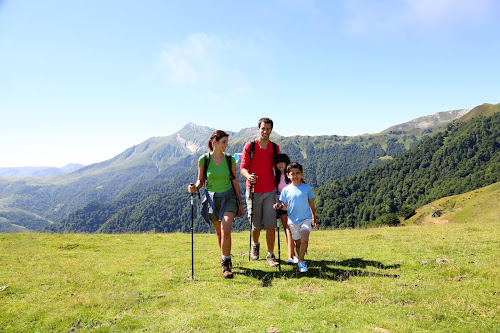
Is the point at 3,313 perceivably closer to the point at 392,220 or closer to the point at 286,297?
the point at 286,297

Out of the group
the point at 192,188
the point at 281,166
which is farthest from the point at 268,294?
the point at 281,166

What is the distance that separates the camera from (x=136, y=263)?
364 inches

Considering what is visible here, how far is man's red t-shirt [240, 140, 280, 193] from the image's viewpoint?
302 inches

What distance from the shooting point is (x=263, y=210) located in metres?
7.77

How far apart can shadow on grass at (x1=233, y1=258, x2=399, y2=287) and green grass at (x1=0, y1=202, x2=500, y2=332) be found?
28mm

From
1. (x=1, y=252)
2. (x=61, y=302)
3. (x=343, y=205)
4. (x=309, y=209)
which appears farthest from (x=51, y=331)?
(x=343, y=205)

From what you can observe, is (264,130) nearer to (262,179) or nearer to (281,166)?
(281,166)

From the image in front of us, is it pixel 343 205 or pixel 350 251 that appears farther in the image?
pixel 343 205

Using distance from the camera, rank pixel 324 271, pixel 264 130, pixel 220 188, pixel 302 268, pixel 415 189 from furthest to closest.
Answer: pixel 415 189 → pixel 264 130 → pixel 220 188 → pixel 324 271 → pixel 302 268

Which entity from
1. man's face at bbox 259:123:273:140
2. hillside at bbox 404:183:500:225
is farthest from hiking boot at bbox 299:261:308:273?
hillside at bbox 404:183:500:225

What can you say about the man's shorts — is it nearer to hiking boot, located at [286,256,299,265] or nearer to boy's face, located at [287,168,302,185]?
boy's face, located at [287,168,302,185]

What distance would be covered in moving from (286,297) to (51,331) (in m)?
4.31

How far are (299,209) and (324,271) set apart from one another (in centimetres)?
180

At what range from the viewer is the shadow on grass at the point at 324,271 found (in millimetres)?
6602
